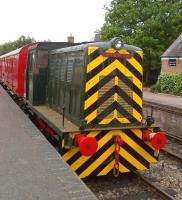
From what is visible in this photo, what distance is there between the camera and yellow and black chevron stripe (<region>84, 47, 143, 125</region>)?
7.48 m

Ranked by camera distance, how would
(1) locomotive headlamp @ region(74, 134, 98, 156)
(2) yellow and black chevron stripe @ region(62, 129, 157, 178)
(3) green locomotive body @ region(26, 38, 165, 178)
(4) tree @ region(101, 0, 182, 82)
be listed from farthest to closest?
1. (4) tree @ region(101, 0, 182, 82)
2. (2) yellow and black chevron stripe @ region(62, 129, 157, 178)
3. (3) green locomotive body @ region(26, 38, 165, 178)
4. (1) locomotive headlamp @ region(74, 134, 98, 156)

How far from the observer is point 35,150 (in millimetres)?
6664

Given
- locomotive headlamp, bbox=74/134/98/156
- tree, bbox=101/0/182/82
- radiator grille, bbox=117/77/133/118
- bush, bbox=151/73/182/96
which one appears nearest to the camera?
locomotive headlamp, bbox=74/134/98/156

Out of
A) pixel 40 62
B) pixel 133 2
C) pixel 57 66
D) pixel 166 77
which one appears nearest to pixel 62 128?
pixel 57 66

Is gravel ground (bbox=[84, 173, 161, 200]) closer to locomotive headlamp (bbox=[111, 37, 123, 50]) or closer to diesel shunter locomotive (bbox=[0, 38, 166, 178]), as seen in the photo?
diesel shunter locomotive (bbox=[0, 38, 166, 178])

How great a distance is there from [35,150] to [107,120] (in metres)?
1.71

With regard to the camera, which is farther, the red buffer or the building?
the building

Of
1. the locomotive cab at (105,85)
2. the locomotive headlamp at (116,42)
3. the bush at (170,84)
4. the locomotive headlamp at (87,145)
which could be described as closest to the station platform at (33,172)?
the locomotive headlamp at (87,145)

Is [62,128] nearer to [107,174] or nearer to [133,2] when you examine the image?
[107,174]

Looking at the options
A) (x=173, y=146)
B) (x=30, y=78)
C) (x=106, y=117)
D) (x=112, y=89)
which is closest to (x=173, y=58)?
(x=173, y=146)

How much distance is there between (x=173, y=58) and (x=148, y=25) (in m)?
4.46

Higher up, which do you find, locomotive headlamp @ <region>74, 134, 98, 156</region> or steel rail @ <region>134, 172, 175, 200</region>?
locomotive headlamp @ <region>74, 134, 98, 156</region>

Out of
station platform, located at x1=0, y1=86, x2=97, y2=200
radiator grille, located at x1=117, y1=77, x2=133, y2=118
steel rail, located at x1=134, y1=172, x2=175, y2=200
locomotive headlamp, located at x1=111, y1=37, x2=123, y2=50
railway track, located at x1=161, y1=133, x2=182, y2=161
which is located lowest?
railway track, located at x1=161, y1=133, x2=182, y2=161

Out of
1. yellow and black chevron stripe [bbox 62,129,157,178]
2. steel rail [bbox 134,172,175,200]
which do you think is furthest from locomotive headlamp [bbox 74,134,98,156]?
steel rail [bbox 134,172,175,200]
